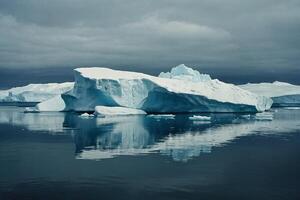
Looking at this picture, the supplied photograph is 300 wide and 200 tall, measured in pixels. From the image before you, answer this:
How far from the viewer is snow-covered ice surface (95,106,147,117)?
44.3 meters

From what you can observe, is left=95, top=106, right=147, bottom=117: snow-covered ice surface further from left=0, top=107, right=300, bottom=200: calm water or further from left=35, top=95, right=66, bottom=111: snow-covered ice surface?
left=0, top=107, right=300, bottom=200: calm water

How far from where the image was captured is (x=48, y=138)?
22578 millimetres

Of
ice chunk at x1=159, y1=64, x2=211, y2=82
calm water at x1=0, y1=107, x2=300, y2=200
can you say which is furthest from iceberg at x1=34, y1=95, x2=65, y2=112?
calm water at x1=0, y1=107, x2=300, y2=200

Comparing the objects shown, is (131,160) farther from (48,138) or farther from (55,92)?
(55,92)

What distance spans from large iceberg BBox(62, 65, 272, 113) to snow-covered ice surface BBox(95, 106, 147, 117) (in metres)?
0.76

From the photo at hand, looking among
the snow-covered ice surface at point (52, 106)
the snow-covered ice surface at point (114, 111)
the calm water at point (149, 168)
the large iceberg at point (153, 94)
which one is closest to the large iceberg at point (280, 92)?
the large iceberg at point (153, 94)

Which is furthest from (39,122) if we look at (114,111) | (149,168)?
(149,168)

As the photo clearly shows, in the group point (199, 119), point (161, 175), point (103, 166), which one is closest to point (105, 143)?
point (103, 166)

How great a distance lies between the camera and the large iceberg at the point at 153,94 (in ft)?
145

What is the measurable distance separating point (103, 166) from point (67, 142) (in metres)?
7.39

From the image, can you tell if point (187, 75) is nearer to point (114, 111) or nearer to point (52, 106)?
point (114, 111)

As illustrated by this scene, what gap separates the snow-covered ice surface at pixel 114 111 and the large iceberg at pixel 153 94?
2.51 ft

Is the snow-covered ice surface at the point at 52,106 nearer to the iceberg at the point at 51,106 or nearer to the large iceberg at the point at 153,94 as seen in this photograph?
the iceberg at the point at 51,106

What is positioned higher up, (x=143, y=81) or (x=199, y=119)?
(x=143, y=81)
